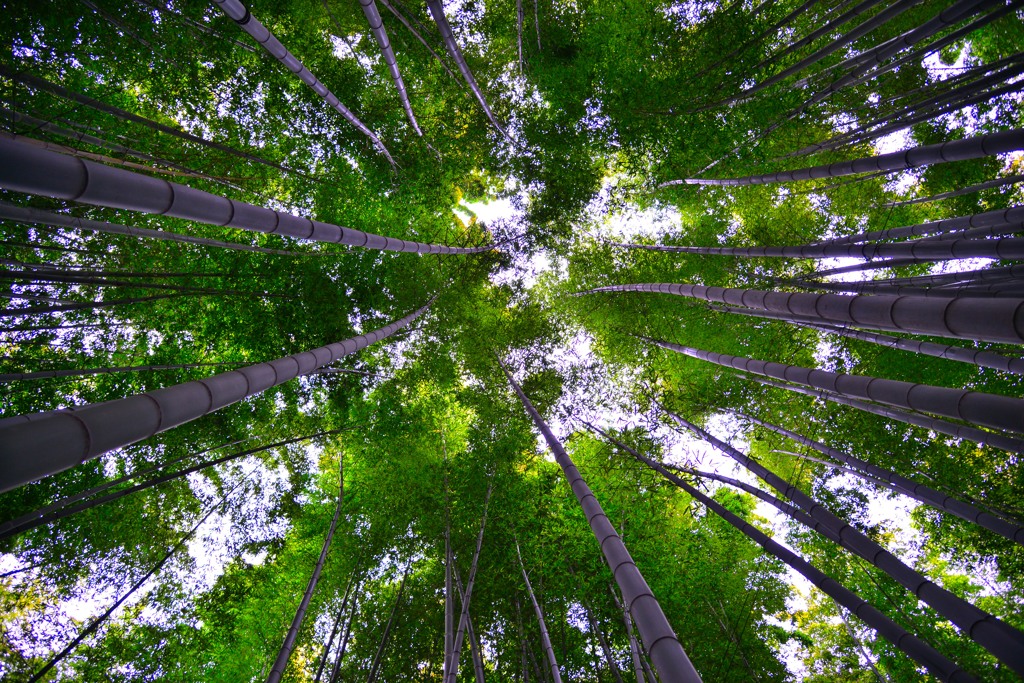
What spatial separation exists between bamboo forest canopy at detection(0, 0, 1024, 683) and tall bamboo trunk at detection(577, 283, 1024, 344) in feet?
5.46

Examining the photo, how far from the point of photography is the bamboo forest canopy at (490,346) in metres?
4.90

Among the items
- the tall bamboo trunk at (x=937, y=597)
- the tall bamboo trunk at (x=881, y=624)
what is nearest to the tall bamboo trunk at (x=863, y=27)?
the tall bamboo trunk at (x=937, y=597)

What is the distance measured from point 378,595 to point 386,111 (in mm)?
6779

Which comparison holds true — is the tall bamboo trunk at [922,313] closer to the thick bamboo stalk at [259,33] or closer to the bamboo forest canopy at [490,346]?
the bamboo forest canopy at [490,346]

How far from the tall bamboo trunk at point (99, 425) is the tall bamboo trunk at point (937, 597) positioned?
121 inches

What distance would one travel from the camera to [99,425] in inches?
50.8

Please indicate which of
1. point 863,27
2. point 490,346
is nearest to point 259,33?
point 863,27

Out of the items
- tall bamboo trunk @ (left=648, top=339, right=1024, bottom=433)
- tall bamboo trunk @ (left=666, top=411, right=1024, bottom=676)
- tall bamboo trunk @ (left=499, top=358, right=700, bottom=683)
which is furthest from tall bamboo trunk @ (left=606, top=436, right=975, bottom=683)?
tall bamboo trunk @ (left=499, top=358, right=700, bottom=683)

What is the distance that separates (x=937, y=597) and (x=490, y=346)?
5.85 m

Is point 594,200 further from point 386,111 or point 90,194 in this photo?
point 90,194

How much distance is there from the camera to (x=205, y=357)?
5969 mm

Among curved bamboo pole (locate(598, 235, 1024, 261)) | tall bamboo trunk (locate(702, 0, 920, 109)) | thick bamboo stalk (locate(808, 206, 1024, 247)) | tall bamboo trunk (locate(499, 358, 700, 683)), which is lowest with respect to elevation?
tall bamboo trunk (locate(499, 358, 700, 683))

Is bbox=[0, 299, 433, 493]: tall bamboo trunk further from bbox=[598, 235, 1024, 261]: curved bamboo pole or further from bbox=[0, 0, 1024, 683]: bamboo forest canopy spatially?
bbox=[598, 235, 1024, 261]: curved bamboo pole

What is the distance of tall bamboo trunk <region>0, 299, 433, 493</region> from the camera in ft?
3.53
